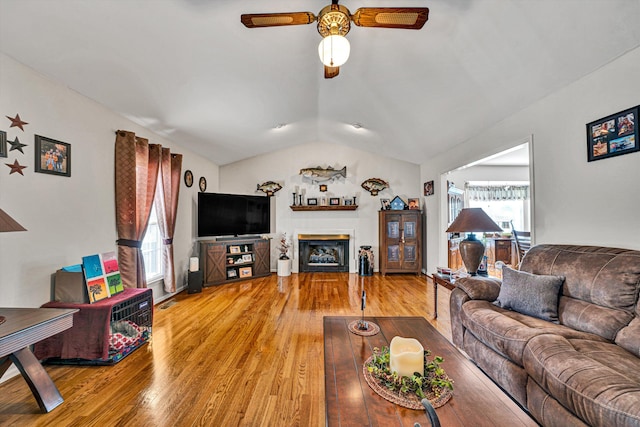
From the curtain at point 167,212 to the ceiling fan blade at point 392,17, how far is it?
3.29 m

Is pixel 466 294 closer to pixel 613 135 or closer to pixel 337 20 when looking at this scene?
pixel 613 135

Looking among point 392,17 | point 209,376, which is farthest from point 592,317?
point 209,376

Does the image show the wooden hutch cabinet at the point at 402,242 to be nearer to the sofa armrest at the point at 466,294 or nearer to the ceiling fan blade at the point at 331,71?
the sofa armrest at the point at 466,294

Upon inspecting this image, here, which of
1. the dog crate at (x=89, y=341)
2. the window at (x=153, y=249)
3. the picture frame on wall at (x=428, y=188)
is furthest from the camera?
the picture frame on wall at (x=428, y=188)

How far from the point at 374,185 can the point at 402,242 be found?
1.40 meters

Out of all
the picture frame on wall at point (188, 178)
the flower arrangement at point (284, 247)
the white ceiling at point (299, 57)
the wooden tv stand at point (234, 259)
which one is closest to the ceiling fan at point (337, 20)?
the white ceiling at point (299, 57)

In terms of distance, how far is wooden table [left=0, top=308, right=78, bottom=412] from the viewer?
1.54 metres

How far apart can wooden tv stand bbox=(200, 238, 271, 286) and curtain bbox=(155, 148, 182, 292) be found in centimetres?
76

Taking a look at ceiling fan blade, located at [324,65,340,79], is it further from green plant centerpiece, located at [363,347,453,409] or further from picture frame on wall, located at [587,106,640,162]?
picture frame on wall, located at [587,106,640,162]

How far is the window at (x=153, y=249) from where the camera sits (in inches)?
148

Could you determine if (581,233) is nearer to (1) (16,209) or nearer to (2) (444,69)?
(2) (444,69)

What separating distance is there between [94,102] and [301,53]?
7.29ft

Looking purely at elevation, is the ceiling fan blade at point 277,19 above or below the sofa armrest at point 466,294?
above

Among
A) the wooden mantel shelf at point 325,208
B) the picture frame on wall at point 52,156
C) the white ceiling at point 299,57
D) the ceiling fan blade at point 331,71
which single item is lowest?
the wooden mantel shelf at point 325,208
